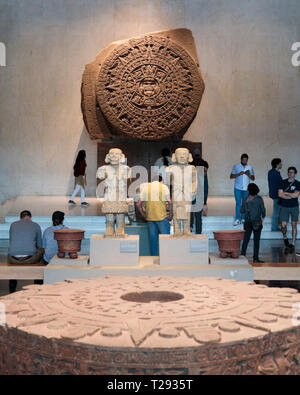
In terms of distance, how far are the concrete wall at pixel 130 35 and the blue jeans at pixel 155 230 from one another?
6733 mm

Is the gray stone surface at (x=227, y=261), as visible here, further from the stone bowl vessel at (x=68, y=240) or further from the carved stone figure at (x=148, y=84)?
the carved stone figure at (x=148, y=84)

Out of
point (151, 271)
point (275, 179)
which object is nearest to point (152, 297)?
point (151, 271)

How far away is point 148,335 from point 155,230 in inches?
159

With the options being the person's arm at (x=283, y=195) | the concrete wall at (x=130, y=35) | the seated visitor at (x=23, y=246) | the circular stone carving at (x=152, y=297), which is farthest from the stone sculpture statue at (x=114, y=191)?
the concrete wall at (x=130, y=35)

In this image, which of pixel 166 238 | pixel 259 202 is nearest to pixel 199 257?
pixel 166 238

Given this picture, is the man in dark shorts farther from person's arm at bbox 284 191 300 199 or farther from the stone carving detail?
the stone carving detail

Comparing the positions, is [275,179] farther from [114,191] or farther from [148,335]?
[148,335]

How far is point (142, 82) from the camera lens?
398 inches

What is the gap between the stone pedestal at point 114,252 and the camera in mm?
5539

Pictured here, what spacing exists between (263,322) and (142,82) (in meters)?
8.11

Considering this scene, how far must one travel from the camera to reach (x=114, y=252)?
556 cm

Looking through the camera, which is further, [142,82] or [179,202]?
[142,82]

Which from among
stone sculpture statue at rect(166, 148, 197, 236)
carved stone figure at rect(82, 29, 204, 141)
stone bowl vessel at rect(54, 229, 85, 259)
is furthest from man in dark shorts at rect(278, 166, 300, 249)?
stone bowl vessel at rect(54, 229, 85, 259)
